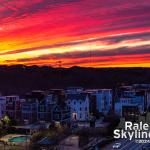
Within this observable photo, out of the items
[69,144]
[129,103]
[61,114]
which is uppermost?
[129,103]

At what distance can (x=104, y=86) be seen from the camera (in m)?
4.66

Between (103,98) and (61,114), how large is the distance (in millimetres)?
678

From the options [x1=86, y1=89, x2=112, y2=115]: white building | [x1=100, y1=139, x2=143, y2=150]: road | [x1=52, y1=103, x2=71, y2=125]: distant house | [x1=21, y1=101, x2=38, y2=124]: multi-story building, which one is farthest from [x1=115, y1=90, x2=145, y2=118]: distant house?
[x1=100, y1=139, x2=143, y2=150]: road

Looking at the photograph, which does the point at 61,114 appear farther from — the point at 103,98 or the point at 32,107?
the point at 103,98

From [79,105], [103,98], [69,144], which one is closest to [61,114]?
[79,105]

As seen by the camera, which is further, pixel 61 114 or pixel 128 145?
pixel 61 114

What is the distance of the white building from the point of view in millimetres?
4976

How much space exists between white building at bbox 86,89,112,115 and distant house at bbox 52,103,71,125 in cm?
39

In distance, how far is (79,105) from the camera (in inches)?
Answer: 209

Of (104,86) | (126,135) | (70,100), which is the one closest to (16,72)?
(104,86)

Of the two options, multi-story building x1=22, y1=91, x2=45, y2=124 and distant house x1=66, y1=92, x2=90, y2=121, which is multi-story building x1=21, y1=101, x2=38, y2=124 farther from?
distant house x1=66, y1=92, x2=90, y2=121

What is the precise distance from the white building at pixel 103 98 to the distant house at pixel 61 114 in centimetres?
39

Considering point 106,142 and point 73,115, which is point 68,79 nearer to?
point 73,115

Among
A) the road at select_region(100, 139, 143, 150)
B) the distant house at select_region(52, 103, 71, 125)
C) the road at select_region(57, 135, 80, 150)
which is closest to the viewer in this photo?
the road at select_region(100, 139, 143, 150)
